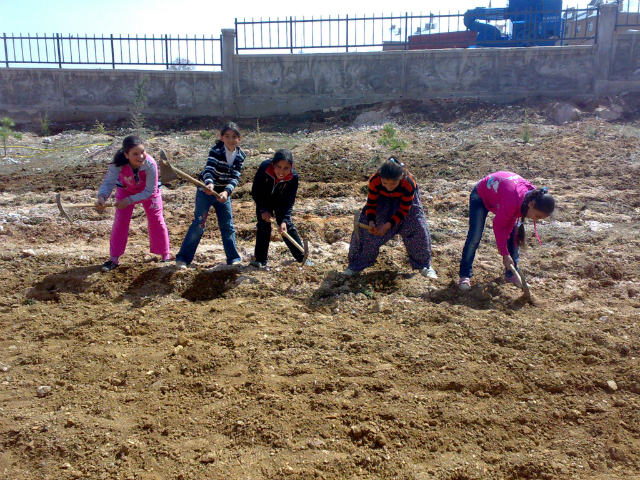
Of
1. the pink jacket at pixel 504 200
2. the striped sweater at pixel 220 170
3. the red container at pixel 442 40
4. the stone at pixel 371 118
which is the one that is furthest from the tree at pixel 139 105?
the pink jacket at pixel 504 200

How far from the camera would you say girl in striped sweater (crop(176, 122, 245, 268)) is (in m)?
4.65

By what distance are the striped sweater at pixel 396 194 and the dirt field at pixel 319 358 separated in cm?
56

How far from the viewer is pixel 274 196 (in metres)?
4.77

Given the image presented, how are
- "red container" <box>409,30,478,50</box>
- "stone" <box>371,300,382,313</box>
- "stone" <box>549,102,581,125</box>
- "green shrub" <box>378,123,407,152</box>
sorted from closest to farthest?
"stone" <box>371,300,382,313</box> < "green shrub" <box>378,123,407,152</box> < "stone" <box>549,102,581,125</box> < "red container" <box>409,30,478,50</box>

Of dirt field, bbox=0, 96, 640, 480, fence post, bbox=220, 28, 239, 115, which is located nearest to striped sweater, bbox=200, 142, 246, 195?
dirt field, bbox=0, 96, 640, 480

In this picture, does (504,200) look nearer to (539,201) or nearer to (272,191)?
(539,201)

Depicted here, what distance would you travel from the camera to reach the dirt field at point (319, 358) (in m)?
2.65

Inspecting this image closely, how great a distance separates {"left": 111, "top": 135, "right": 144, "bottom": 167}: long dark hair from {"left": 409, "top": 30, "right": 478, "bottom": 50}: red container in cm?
1111

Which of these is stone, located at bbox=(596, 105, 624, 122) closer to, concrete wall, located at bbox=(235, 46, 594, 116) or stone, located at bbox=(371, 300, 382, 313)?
concrete wall, located at bbox=(235, 46, 594, 116)

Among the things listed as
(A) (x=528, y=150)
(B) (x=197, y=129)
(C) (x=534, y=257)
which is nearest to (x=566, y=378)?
(C) (x=534, y=257)

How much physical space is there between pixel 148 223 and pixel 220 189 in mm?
722

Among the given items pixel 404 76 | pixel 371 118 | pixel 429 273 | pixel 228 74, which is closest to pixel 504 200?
pixel 429 273

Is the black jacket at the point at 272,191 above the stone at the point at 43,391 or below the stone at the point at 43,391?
above

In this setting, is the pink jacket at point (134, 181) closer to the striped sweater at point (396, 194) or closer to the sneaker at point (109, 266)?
the sneaker at point (109, 266)
